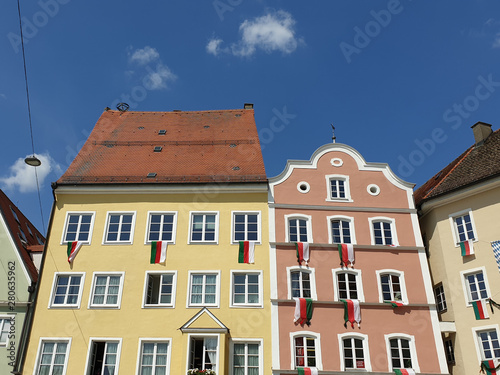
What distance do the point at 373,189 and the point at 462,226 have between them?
5.43 m

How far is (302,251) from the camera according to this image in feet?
93.2

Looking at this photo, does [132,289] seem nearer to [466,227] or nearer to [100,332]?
[100,332]

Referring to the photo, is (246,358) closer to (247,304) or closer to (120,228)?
(247,304)

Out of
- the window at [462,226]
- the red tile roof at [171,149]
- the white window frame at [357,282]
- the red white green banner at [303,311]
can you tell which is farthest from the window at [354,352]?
the red tile roof at [171,149]

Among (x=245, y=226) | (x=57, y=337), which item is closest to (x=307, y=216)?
(x=245, y=226)

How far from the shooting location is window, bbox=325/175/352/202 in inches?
1208

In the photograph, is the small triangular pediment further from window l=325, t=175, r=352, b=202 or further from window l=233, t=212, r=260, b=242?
window l=325, t=175, r=352, b=202

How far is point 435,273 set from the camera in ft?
96.3

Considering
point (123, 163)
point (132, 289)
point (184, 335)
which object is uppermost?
point (123, 163)

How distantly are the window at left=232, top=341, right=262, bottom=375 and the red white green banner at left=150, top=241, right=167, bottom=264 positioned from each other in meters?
6.15

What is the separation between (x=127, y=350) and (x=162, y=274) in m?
4.31

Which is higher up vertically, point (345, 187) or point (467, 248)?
point (345, 187)

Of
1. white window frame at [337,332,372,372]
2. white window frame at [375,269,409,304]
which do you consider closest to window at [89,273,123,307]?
white window frame at [337,332,372,372]

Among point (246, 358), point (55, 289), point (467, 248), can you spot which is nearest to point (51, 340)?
point (55, 289)
